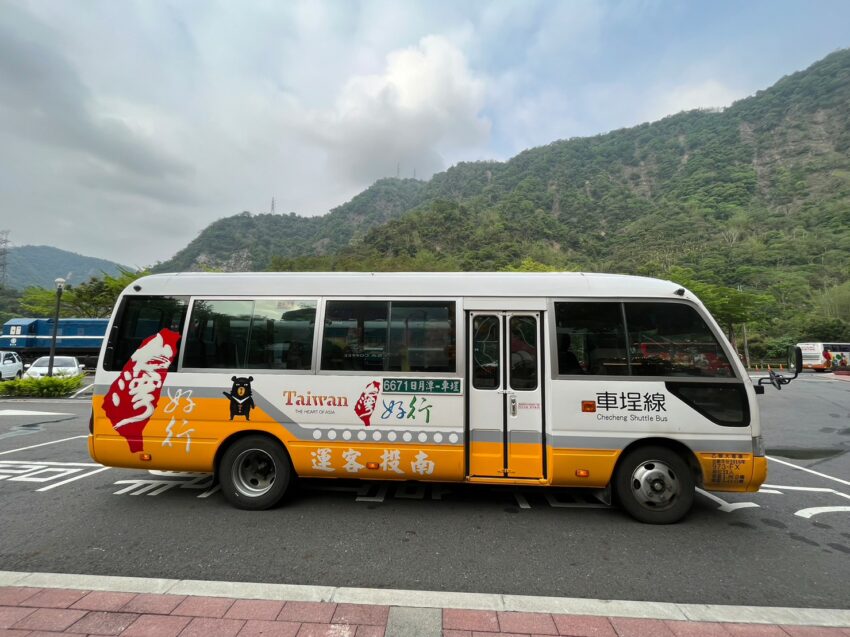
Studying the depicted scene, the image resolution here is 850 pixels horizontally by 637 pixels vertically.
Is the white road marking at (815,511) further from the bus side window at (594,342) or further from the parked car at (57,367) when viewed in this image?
the parked car at (57,367)

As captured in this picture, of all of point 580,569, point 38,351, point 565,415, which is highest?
point 38,351

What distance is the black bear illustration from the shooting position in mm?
4488

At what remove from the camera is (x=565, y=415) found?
425 cm

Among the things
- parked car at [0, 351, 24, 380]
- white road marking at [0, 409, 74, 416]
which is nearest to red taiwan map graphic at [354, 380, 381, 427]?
white road marking at [0, 409, 74, 416]

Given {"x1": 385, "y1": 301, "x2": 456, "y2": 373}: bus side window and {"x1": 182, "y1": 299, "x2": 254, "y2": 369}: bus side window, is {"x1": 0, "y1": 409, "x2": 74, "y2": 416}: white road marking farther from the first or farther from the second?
{"x1": 385, "y1": 301, "x2": 456, "y2": 373}: bus side window

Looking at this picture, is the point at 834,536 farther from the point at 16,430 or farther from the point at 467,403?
the point at 16,430

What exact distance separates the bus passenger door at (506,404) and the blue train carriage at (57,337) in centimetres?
3063

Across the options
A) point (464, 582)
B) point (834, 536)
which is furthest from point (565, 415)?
point (834, 536)

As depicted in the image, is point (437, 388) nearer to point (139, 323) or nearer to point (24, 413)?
point (139, 323)

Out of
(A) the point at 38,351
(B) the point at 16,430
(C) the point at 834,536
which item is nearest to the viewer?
(C) the point at 834,536

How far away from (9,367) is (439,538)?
24.1 m

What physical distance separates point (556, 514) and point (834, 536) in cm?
275

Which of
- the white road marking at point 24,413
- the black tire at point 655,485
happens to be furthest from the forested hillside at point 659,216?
the white road marking at point 24,413

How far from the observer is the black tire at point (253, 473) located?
447 cm
